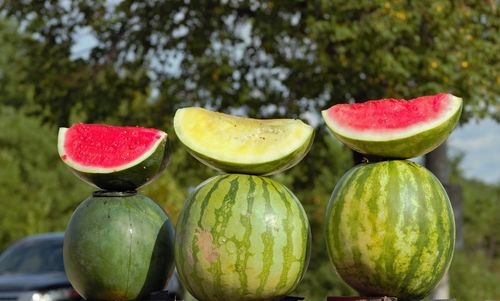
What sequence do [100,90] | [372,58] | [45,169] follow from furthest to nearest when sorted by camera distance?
[45,169] < [100,90] < [372,58]

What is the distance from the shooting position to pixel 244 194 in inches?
207

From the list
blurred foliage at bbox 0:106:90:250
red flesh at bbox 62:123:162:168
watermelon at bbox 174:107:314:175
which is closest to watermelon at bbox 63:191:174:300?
red flesh at bbox 62:123:162:168

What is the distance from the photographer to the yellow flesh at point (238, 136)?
5.40 meters

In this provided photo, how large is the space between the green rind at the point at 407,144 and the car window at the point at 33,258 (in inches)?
315

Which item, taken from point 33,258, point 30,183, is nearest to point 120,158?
point 33,258

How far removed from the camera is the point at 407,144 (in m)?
5.33

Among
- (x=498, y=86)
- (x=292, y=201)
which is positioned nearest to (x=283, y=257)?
(x=292, y=201)

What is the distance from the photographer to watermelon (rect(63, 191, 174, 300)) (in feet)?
18.7

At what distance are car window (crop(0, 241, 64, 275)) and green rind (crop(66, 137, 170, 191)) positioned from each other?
6.95m

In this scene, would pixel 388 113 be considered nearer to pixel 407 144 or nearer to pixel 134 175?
pixel 407 144

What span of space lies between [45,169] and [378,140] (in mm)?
28093

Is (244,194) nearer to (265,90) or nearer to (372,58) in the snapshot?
(372,58)

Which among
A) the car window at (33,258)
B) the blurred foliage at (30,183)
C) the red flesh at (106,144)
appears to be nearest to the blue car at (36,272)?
the car window at (33,258)

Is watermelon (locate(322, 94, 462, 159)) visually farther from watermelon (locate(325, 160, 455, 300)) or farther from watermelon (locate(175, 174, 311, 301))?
watermelon (locate(175, 174, 311, 301))
